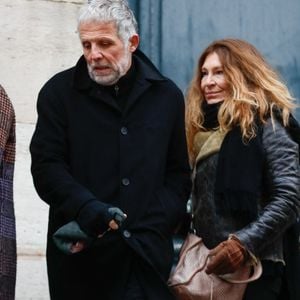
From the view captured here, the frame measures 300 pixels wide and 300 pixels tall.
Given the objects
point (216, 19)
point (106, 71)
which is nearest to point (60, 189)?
point (106, 71)

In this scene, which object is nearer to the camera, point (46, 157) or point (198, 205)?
point (46, 157)

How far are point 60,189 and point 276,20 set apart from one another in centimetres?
287

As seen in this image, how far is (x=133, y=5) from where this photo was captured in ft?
25.3

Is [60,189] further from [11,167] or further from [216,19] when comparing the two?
[216,19]

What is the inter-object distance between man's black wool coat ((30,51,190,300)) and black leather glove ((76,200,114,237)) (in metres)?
0.04

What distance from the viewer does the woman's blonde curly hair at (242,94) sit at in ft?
20.1

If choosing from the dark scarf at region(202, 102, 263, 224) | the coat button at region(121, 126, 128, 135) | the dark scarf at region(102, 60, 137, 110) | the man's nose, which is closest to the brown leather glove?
the dark scarf at region(202, 102, 263, 224)

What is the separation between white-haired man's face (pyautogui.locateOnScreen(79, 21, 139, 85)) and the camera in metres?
5.71

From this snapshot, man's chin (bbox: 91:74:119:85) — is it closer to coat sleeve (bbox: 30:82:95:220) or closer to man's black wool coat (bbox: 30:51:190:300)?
man's black wool coat (bbox: 30:51:190:300)

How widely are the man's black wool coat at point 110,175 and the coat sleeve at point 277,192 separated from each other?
350 mm

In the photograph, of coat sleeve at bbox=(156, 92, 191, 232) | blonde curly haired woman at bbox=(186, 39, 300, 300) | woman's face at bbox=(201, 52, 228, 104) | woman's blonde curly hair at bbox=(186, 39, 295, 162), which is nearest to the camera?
coat sleeve at bbox=(156, 92, 191, 232)

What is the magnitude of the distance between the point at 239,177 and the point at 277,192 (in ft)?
0.61

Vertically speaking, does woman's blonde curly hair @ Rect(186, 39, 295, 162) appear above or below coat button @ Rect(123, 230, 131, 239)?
above

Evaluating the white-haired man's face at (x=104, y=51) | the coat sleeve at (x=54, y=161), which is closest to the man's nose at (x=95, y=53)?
the white-haired man's face at (x=104, y=51)
